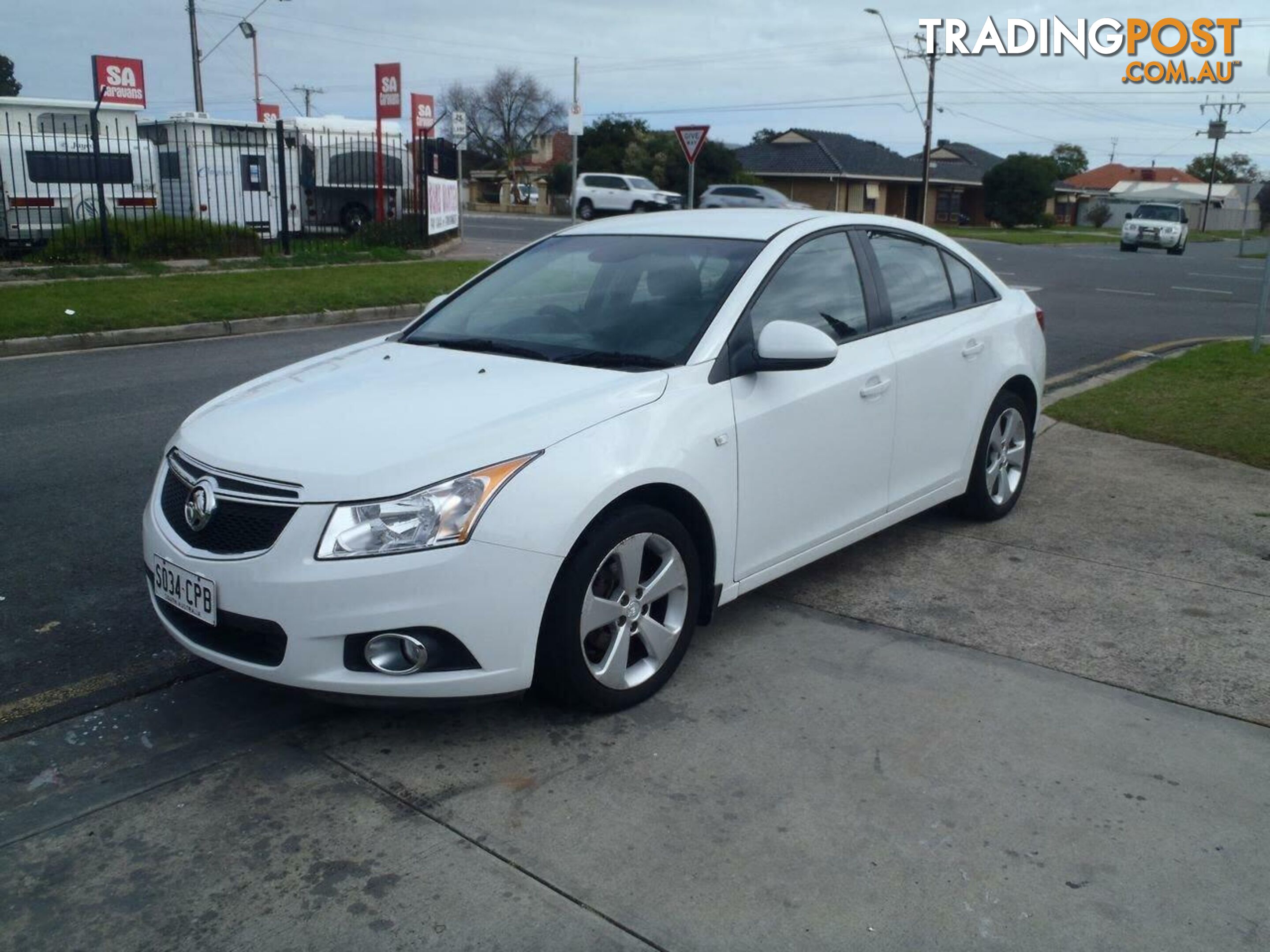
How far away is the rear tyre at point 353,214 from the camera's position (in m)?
27.2

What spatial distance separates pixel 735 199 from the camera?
137ft

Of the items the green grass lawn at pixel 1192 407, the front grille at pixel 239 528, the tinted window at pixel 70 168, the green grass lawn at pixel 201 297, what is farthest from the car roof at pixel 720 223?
the tinted window at pixel 70 168

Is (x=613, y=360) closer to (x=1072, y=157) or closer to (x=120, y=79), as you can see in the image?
(x=120, y=79)

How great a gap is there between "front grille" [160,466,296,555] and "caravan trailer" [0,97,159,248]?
15.6 m

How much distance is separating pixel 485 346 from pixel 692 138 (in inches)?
518

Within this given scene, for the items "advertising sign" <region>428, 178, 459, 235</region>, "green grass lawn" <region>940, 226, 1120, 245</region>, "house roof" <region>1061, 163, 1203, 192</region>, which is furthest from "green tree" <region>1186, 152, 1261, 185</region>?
"advertising sign" <region>428, 178, 459, 235</region>

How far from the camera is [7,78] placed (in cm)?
7325

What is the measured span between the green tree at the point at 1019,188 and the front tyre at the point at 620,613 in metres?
64.9

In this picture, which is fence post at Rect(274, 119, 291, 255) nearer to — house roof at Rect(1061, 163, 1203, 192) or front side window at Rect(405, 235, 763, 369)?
front side window at Rect(405, 235, 763, 369)

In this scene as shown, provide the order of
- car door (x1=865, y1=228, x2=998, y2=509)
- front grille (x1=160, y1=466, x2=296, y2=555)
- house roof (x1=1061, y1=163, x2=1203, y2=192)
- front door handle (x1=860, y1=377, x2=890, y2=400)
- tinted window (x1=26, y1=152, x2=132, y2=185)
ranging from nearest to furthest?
front grille (x1=160, y1=466, x2=296, y2=555), front door handle (x1=860, y1=377, x2=890, y2=400), car door (x1=865, y1=228, x2=998, y2=509), tinted window (x1=26, y1=152, x2=132, y2=185), house roof (x1=1061, y1=163, x2=1203, y2=192)

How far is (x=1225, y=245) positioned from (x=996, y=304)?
56.9 m

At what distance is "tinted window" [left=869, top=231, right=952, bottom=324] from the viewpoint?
527cm

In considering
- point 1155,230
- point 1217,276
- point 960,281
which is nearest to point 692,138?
point 960,281

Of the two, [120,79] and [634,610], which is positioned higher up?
[120,79]
